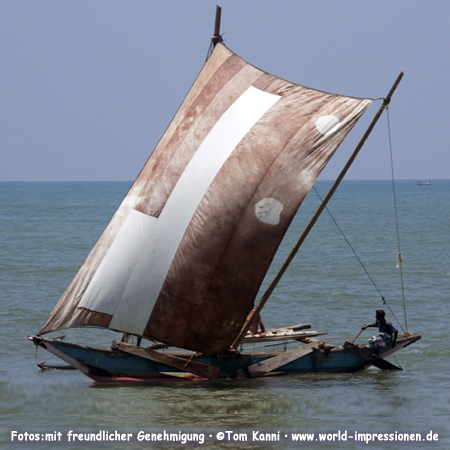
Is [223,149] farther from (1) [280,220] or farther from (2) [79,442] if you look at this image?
(2) [79,442]

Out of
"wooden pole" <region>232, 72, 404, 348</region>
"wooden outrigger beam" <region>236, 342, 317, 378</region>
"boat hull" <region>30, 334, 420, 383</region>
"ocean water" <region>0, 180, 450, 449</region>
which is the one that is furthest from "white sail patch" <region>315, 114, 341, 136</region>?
"ocean water" <region>0, 180, 450, 449</region>

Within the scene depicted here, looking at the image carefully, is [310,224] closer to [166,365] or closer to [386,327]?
[386,327]

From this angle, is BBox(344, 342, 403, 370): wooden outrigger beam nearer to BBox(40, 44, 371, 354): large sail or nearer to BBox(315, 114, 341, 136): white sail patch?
BBox(40, 44, 371, 354): large sail

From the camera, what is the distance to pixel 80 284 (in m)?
21.1

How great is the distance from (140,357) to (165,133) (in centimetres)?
581

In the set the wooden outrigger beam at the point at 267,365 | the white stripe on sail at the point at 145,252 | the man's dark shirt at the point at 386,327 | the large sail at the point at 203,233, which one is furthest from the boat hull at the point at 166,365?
the man's dark shirt at the point at 386,327

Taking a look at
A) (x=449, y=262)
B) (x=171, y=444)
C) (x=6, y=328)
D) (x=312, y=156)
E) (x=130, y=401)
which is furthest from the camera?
(x=449, y=262)

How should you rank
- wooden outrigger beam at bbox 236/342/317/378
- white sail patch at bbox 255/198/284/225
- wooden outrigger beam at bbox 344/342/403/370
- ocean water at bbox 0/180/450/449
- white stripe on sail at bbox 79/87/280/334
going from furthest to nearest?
wooden outrigger beam at bbox 344/342/403/370
wooden outrigger beam at bbox 236/342/317/378
white sail patch at bbox 255/198/284/225
white stripe on sail at bbox 79/87/280/334
ocean water at bbox 0/180/450/449

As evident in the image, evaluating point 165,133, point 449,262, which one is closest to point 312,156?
point 165,133

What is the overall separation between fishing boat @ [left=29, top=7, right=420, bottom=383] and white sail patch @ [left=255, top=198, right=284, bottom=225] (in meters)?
0.02

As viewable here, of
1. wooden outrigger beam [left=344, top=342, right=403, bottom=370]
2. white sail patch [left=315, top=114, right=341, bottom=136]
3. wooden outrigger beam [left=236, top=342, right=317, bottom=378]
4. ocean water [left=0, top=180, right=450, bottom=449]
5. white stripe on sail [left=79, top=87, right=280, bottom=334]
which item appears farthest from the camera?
wooden outrigger beam [left=344, top=342, right=403, bottom=370]

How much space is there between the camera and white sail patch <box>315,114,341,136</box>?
71.5 feet

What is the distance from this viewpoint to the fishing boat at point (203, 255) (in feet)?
68.6

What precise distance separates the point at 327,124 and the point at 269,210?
108 inches
